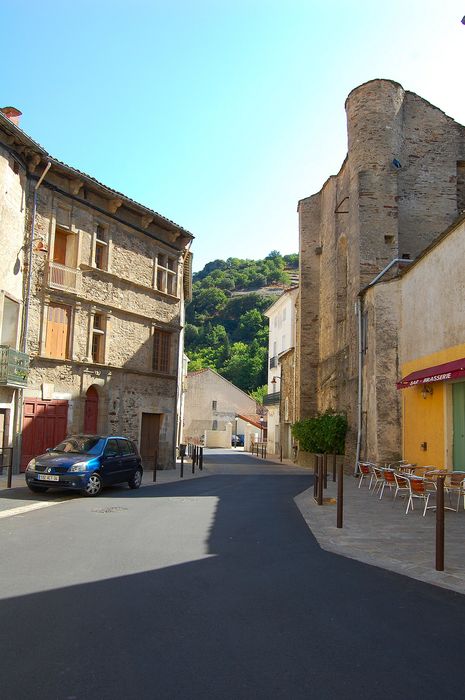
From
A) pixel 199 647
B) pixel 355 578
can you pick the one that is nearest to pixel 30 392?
pixel 355 578

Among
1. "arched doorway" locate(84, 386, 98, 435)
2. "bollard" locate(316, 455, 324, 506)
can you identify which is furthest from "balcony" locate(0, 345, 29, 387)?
"bollard" locate(316, 455, 324, 506)

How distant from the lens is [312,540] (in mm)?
8625

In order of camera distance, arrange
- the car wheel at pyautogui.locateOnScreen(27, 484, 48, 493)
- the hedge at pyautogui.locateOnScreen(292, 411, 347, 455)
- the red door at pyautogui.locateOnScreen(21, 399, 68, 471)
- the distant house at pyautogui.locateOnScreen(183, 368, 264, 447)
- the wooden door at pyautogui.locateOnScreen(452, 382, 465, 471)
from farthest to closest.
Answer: the distant house at pyautogui.locateOnScreen(183, 368, 264, 447) < the hedge at pyautogui.locateOnScreen(292, 411, 347, 455) < the red door at pyautogui.locateOnScreen(21, 399, 68, 471) < the wooden door at pyautogui.locateOnScreen(452, 382, 465, 471) < the car wheel at pyautogui.locateOnScreen(27, 484, 48, 493)

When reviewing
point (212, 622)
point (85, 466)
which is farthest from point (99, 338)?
point (212, 622)

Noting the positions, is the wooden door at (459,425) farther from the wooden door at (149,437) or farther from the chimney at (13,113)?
the chimney at (13,113)

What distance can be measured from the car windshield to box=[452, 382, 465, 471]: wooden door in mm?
8645

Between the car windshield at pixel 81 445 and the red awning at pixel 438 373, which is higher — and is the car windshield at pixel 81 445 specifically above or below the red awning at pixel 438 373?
below

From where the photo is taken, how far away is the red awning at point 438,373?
1292 centimetres

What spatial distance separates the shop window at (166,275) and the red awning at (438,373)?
12.8m

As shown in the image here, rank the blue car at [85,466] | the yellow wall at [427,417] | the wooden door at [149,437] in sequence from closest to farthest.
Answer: the blue car at [85,466] → the yellow wall at [427,417] → the wooden door at [149,437]

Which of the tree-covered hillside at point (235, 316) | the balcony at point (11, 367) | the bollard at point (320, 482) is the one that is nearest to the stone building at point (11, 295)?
the balcony at point (11, 367)

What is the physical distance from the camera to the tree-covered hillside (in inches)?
3693

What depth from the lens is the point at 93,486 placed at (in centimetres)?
1390

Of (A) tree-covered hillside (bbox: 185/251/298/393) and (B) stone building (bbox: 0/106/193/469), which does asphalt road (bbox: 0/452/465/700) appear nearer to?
(B) stone building (bbox: 0/106/193/469)
